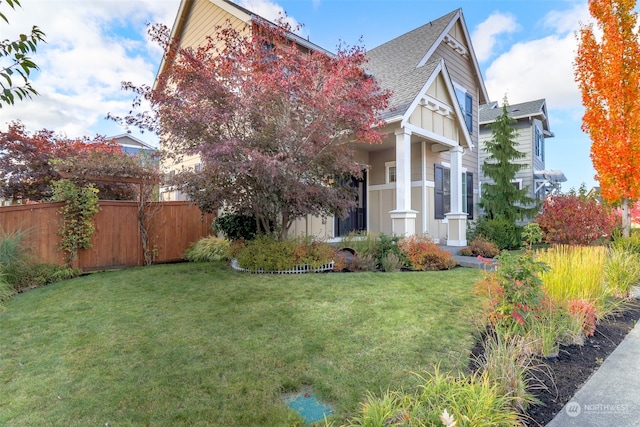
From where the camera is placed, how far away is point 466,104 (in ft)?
46.5

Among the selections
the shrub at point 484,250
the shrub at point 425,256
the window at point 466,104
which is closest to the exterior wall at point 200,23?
the shrub at point 425,256

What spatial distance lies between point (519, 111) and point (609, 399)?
19382 mm

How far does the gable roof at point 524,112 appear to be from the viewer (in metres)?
17.6

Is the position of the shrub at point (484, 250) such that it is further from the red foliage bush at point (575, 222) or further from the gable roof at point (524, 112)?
the gable roof at point (524, 112)

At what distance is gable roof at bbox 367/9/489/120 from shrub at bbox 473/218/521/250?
5329 mm

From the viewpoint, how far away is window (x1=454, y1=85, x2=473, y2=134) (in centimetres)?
1379

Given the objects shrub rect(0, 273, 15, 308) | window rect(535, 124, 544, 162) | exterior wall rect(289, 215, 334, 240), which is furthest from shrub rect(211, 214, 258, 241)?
window rect(535, 124, 544, 162)

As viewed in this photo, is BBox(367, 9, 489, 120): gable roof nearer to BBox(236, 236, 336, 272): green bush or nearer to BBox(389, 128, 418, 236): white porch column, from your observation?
BBox(389, 128, 418, 236): white porch column

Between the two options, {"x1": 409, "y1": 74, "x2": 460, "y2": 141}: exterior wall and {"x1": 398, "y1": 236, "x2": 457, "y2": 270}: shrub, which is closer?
{"x1": 398, "y1": 236, "x2": 457, "y2": 270}: shrub

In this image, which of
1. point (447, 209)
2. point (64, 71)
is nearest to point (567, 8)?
point (447, 209)

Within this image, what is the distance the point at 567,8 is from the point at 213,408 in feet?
42.7

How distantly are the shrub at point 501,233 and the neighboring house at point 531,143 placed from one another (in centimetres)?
576

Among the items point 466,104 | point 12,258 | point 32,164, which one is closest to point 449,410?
point 12,258

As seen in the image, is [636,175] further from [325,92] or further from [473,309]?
[325,92]
